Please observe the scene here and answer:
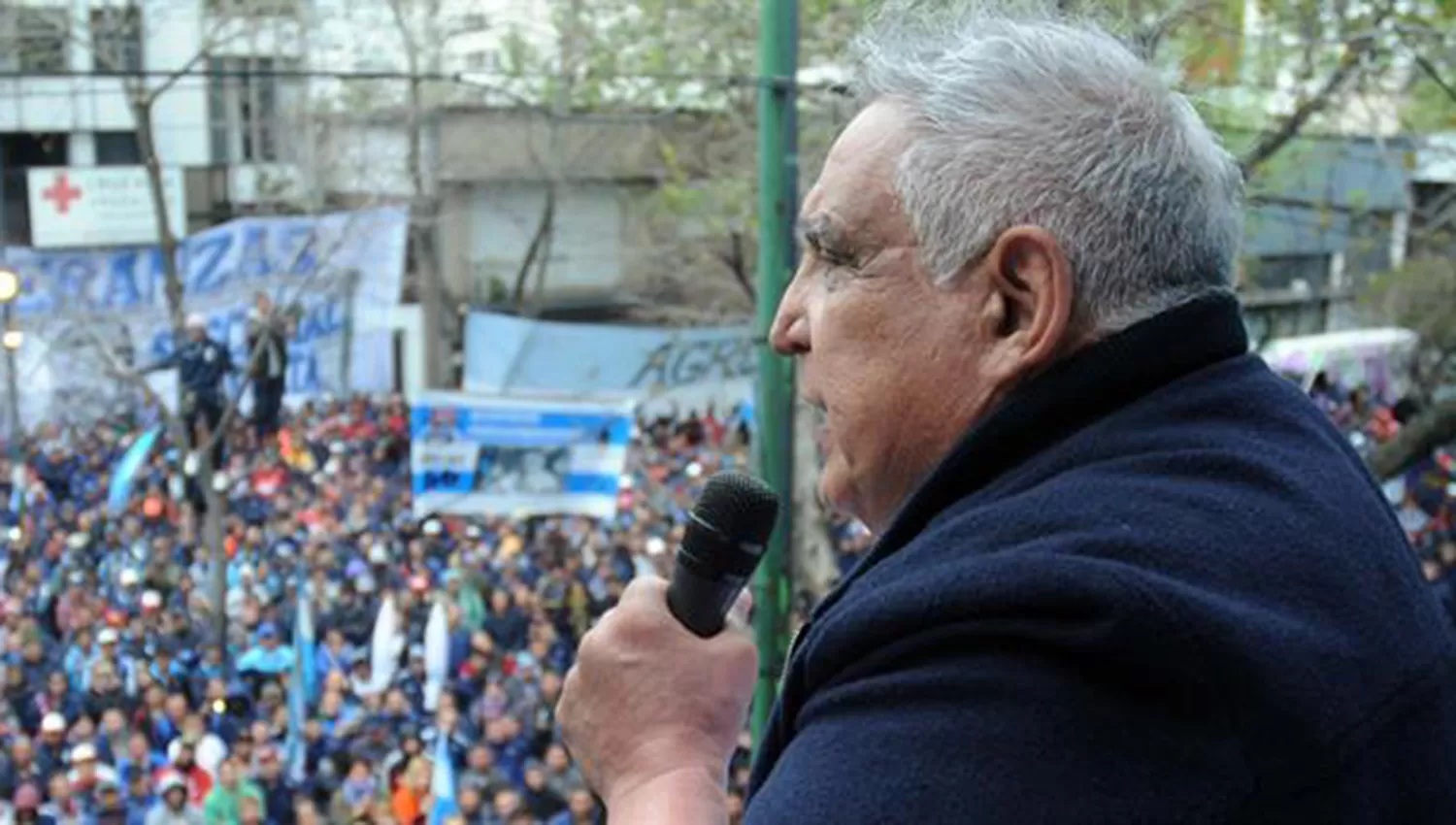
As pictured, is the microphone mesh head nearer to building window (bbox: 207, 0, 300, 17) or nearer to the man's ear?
the man's ear

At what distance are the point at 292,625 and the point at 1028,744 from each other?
1336 cm

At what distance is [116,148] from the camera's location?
89.0ft

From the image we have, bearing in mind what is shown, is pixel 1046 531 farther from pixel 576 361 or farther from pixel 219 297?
pixel 576 361

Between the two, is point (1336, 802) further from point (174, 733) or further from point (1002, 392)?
point (174, 733)

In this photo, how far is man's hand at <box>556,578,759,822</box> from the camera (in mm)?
1229

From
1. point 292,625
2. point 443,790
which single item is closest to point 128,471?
point 292,625

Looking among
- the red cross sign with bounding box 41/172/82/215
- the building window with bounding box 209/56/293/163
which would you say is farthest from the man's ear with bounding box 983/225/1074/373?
the building window with bounding box 209/56/293/163

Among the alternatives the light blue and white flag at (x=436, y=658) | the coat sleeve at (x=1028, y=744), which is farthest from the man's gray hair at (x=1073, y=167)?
the light blue and white flag at (x=436, y=658)

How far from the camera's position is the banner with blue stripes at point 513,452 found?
40.1 ft

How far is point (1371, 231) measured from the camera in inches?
405

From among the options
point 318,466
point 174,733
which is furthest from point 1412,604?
point 318,466

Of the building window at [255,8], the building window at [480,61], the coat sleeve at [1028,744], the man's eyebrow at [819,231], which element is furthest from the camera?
the building window at [480,61]

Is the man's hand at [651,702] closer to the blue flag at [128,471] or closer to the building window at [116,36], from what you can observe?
the building window at [116,36]

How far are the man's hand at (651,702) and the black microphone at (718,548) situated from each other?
2 centimetres
